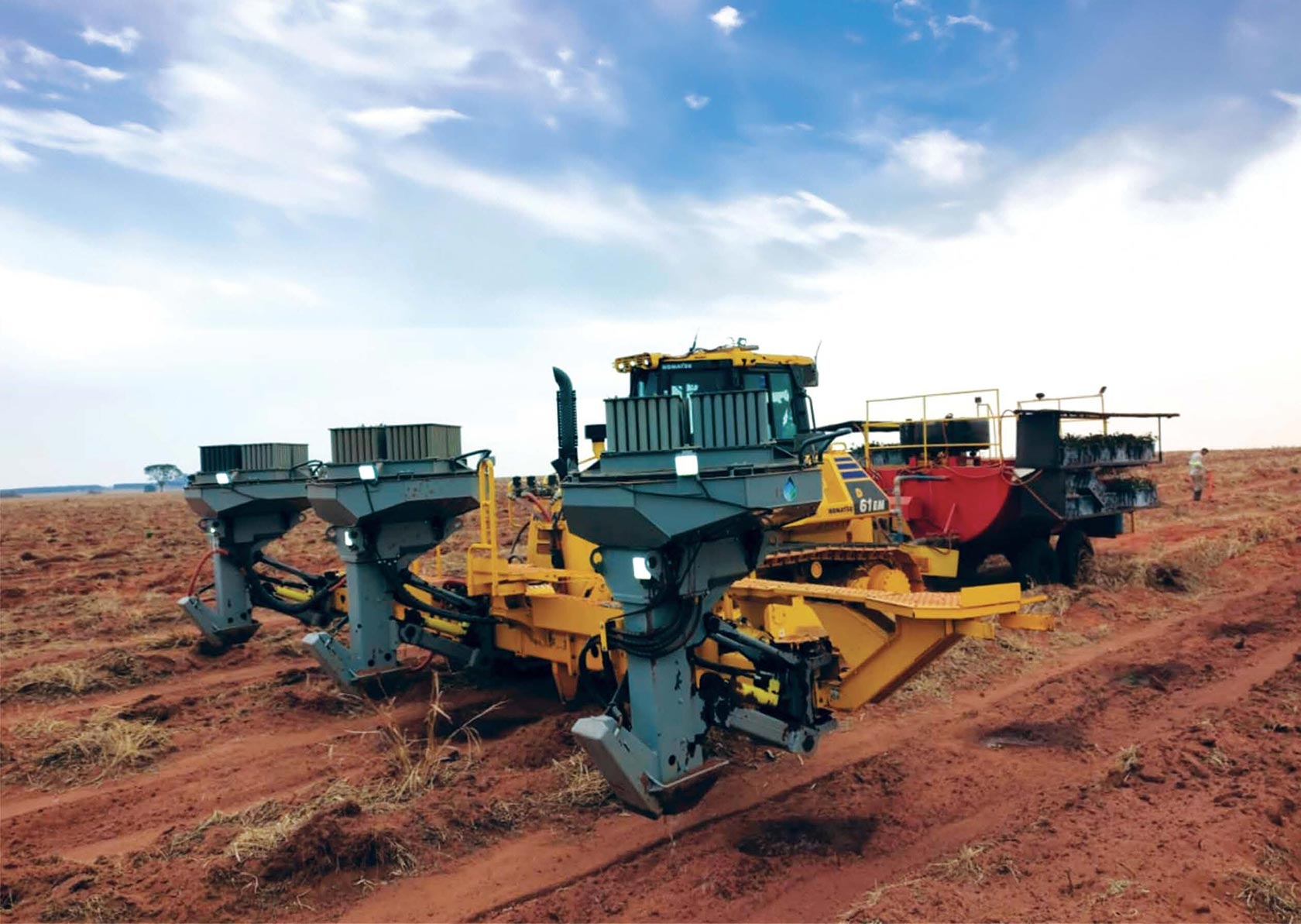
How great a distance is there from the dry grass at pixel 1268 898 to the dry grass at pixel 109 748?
8082mm

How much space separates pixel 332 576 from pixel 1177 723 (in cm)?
875

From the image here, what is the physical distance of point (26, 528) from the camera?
33906 mm

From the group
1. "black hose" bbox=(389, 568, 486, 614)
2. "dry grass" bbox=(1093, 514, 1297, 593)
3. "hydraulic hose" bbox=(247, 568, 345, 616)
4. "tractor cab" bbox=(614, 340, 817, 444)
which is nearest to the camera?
"tractor cab" bbox=(614, 340, 817, 444)

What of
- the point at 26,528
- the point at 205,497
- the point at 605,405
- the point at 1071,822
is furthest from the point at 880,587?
the point at 26,528

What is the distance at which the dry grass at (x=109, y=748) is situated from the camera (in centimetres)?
775

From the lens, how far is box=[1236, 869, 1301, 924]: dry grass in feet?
15.5

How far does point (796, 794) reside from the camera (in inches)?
263

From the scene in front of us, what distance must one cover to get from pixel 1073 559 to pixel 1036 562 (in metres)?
0.63

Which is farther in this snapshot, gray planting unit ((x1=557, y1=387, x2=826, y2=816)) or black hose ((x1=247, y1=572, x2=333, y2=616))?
black hose ((x1=247, y1=572, x2=333, y2=616))

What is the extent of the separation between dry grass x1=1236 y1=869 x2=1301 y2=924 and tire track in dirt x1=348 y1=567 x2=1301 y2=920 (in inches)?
57.8

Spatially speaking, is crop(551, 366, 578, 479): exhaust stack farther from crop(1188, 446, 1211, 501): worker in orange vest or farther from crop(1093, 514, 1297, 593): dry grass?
crop(1188, 446, 1211, 501): worker in orange vest

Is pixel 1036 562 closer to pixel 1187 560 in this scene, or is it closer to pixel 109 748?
pixel 1187 560

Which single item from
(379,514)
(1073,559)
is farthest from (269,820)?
(1073,559)

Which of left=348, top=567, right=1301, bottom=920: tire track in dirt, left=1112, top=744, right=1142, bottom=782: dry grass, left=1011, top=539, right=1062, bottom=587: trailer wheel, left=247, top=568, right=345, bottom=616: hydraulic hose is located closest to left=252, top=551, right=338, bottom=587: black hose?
left=247, top=568, right=345, bottom=616: hydraulic hose
